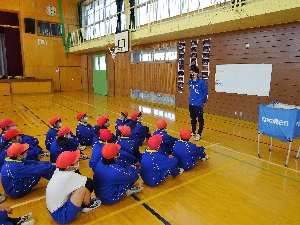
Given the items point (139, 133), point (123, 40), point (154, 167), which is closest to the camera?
point (154, 167)

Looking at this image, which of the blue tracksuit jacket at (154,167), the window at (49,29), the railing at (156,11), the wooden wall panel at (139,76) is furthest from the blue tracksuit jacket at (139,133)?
the window at (49,29)

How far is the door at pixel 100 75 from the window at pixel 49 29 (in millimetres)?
4080

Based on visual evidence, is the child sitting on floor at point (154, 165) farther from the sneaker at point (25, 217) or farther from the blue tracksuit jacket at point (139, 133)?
the blue tracksuit jacket at point (139, 133)

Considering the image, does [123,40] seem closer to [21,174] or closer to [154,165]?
[154,165]

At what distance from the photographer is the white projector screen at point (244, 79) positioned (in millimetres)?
7354

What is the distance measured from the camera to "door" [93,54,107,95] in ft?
56.0

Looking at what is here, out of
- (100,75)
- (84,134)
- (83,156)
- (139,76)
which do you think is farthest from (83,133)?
(100,75)

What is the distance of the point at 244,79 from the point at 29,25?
663 inches

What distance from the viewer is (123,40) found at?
1126 centimetres

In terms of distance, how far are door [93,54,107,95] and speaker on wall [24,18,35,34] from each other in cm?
516

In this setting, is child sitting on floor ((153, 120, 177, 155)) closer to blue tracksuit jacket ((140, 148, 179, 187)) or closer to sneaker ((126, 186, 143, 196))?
blue tracksuit jacket ((140, 148, 179, 187))

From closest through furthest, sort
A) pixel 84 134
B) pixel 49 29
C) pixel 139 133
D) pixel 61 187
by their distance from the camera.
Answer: pixel 61 187 → pixel 139 133 → pixel 84 134 → pixel 49 29

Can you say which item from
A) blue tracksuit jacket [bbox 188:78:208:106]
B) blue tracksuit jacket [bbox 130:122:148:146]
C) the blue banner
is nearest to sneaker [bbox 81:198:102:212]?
blue tracksuit jacket [bbox 130:122:148:146]

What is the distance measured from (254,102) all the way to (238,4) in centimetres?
318
